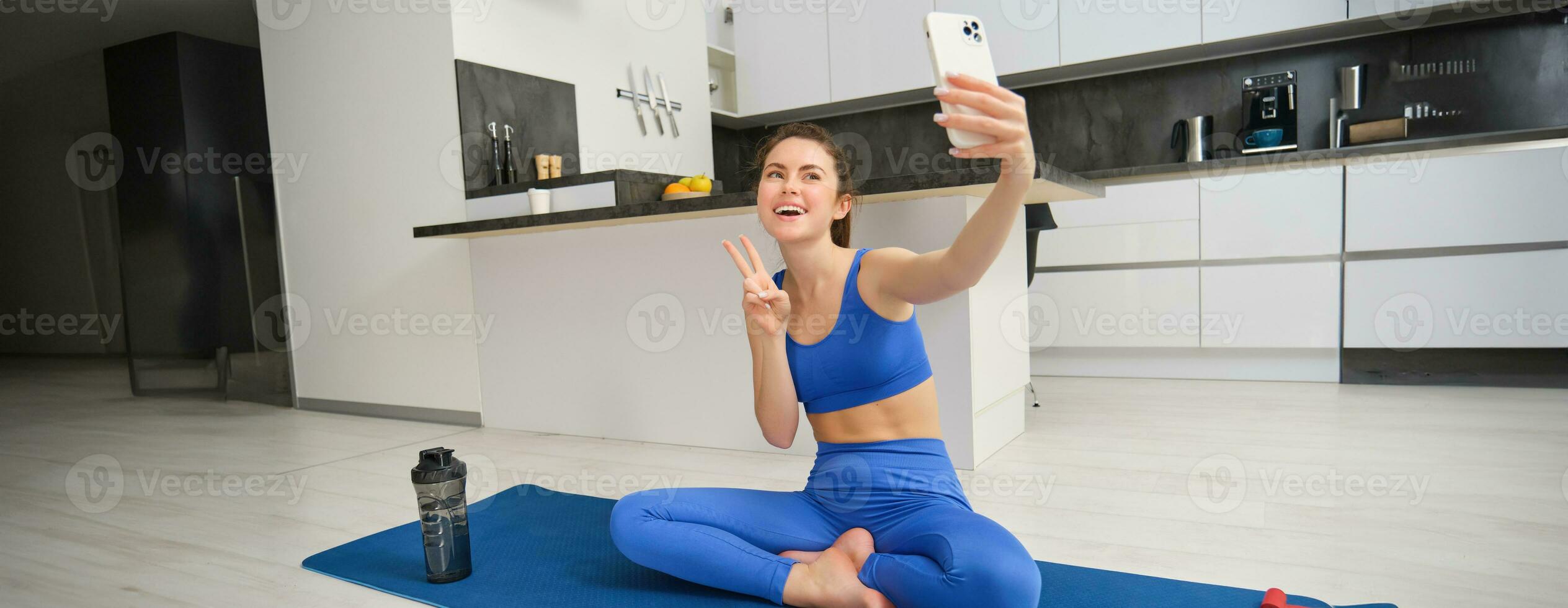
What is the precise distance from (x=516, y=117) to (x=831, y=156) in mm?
2573

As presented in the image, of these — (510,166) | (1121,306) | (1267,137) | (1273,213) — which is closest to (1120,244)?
(1121,306)

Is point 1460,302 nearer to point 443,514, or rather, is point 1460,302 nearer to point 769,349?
point 769,349

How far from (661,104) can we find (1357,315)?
10.8 feet

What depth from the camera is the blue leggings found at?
52.8 inches

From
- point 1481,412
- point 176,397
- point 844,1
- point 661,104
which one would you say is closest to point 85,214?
point 176,397

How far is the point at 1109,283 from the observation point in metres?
4.05

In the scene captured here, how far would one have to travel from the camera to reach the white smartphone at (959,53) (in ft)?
3.33

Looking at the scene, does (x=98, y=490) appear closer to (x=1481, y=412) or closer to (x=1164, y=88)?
(x=1481, y=412)

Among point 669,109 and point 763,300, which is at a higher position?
point 669,109

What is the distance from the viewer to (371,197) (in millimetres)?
3785

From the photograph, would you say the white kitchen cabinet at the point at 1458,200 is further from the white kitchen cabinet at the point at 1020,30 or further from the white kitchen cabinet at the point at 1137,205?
the white kitchen cabinet at the point at 1020,30

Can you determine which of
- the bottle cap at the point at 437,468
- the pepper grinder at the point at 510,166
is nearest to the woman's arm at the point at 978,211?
the bottle cap at the point at 437,468

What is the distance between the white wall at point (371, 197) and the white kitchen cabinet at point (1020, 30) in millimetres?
2560

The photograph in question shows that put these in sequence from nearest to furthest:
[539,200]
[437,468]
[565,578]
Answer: [437,468], [565,578], [539,200]
